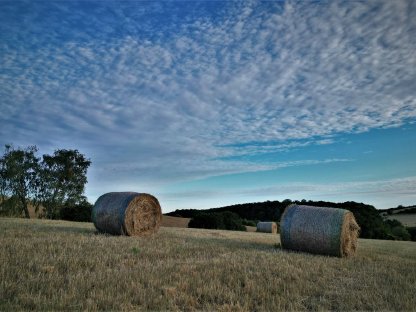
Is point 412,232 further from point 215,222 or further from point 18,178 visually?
point 18,178

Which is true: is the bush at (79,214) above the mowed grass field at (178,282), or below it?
above

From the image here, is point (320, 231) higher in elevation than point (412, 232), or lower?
lower

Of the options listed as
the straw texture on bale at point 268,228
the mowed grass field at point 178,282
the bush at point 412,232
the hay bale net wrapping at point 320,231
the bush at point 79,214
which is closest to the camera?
the mowed grass field at point 178,282

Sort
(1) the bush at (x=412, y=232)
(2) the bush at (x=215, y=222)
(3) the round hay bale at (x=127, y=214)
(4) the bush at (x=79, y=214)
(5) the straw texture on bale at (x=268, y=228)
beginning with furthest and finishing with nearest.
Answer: (1) the bush at (x=412, y=232), (2) the bush at (x=215, y=222), (4) the bush at (x=79, y=214), (5) the straw texture on bale at (x=268, y=228), (3) the round hay bale at (x=127, y=214)

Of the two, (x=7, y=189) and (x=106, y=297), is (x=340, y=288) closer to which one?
(x=106, y=297)

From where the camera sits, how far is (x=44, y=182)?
3766cm

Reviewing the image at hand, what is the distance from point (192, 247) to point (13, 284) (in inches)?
205

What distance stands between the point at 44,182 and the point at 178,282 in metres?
36.2

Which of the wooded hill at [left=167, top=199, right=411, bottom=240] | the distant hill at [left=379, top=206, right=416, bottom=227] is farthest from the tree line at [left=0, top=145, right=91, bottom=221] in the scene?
the distant hill at [left=379, top=206, right=416, bottom=227]

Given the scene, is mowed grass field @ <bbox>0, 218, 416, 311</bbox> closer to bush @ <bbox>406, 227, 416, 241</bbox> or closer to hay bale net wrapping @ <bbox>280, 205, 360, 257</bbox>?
hay bale net wrapping @ <bbox>280, 205, 360, 257</bbox>

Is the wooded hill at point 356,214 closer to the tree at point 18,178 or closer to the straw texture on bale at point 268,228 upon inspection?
the straw texture on bale at point 268,228

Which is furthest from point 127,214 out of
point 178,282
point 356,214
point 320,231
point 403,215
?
point 403,215

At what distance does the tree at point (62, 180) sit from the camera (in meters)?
37.6

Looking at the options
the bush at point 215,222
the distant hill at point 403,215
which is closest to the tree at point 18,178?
the bush at point 215,222
